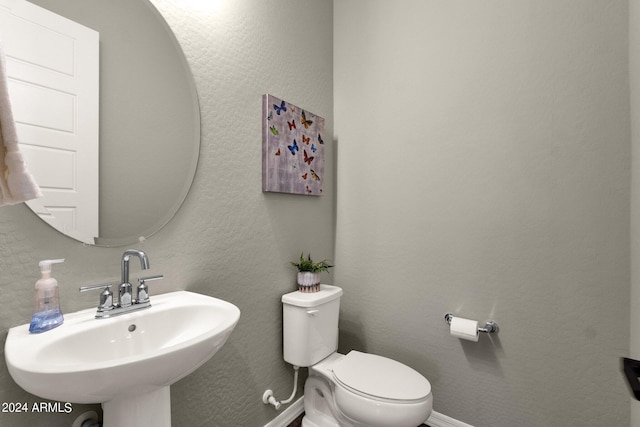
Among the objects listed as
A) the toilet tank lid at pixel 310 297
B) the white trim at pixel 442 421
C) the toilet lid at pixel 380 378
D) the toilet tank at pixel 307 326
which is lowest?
the white trim at pixel 442 421

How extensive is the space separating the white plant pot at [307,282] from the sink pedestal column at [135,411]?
2.70 ft

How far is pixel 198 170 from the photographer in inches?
46.5

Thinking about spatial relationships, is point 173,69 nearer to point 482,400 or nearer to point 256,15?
point 256,15

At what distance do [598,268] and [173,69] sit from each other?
1.91m

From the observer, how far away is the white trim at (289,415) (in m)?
1.48

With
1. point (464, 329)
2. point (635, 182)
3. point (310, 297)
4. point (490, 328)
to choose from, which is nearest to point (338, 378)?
point (310, 297)

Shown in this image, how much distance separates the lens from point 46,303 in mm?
762

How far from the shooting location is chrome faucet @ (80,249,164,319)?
0.86m

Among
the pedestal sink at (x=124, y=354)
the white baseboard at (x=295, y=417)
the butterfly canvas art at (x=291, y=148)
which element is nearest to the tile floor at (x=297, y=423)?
the white baseboard at (x=295, y=417)

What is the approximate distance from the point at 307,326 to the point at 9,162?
3.97 ft

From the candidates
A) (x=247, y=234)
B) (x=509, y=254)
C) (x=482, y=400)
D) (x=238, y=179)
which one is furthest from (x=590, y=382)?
(x=238, y=179)

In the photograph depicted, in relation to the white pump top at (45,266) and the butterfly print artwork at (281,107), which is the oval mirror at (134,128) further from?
the butterfly print artwork at (281,107)

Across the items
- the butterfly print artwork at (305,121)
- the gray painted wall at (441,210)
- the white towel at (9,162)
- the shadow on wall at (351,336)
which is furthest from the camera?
the shadow on wall at (351,336)

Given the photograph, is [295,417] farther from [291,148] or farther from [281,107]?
[281,107]
